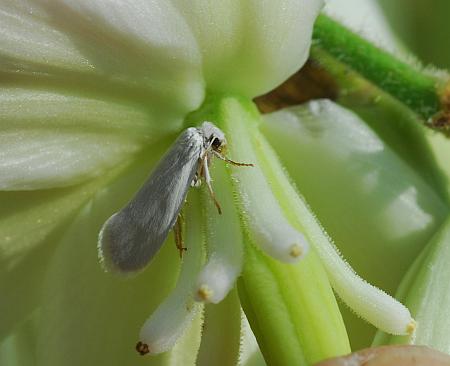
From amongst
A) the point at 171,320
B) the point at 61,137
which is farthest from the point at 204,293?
the point at 61,137

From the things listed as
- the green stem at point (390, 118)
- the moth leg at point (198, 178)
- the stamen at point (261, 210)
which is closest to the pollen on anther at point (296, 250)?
the stamen at point (261, 210)

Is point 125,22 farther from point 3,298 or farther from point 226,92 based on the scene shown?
point 3,298

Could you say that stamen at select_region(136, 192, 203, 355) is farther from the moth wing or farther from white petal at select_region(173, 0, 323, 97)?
white petal at select_region(173, 0, 323, 97)

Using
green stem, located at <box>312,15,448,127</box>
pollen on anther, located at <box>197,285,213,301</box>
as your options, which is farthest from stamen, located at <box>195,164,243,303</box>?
green stem, located at <box>312,15,448,127</box>

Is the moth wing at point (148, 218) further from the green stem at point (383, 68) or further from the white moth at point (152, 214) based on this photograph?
the green stem at point (383, 68)

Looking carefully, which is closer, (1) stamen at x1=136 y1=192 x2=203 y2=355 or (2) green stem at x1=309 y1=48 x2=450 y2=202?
(1) stamen at x1=136 y1=192 x2=203 y2=355

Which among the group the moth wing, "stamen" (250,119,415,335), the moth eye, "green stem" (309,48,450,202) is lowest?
"stamen" (250,119,415,335)

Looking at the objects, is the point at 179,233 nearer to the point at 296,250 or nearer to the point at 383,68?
the point at 296,250
